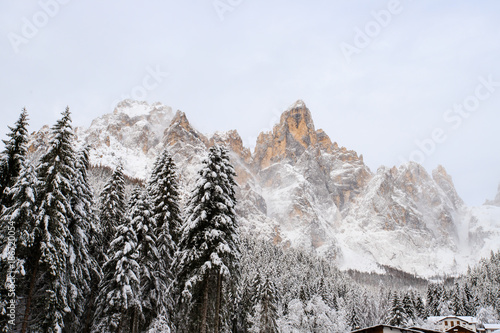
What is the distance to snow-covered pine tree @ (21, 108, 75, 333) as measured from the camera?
2212 centimetres

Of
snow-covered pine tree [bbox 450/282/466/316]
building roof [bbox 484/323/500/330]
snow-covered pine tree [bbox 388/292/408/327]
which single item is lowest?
building roof [bbox 484/323/500/330]

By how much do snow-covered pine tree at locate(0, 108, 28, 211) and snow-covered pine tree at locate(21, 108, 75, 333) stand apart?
3.95 ft

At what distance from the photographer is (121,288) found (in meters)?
26.4

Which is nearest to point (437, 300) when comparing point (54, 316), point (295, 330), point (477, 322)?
point (477, 322)

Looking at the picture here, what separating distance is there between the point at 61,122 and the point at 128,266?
1018 cm

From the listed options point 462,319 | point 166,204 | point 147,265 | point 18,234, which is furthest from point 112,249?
point 462,319

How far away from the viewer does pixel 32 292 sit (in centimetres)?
2169

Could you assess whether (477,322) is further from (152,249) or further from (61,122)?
(61,122)

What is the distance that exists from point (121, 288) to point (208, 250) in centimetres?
758

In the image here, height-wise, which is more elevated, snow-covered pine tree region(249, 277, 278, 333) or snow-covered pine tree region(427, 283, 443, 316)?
snow-covered pine tree region(427, 283, 443, 316)

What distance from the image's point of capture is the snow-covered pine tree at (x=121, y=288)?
2630 cm

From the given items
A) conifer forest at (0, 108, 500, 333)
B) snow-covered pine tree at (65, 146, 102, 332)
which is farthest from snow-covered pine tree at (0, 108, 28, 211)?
snow-covered pine tree at (65, 146, 102, 332)

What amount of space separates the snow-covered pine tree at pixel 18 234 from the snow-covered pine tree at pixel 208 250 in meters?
8.23

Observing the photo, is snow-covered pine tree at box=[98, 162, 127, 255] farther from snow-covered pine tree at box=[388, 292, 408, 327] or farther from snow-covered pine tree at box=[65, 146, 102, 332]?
snow-covered pine tree at box=[388, 292, 408, 327]
